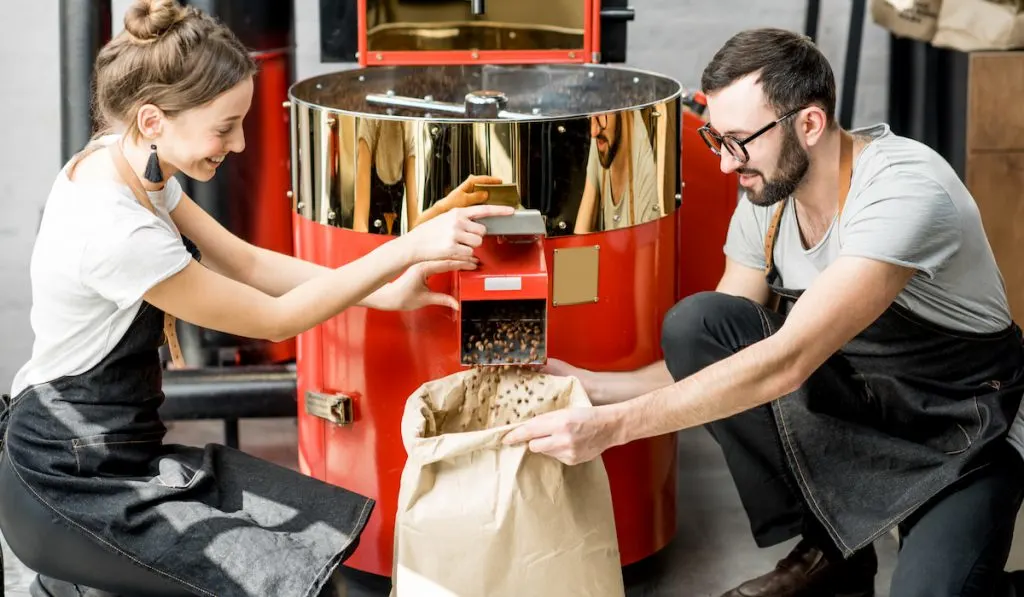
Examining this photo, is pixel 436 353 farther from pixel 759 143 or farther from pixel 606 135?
pixel 759 143

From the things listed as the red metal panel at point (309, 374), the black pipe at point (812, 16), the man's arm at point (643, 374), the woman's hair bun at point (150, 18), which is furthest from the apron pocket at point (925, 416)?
the black pipe at point (812, 16)

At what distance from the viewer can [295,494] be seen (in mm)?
1794

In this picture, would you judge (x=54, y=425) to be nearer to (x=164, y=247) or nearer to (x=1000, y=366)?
(x=164, y=247)

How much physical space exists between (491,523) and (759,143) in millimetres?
697

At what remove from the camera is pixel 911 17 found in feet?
11.0

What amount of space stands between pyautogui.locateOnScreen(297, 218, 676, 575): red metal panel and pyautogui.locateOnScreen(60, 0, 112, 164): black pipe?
0.71 m

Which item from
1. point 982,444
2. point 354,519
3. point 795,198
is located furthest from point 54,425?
point 982,444

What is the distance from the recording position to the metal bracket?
216 cm

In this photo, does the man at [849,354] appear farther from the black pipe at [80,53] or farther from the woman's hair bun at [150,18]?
the black pipe at [80,53]

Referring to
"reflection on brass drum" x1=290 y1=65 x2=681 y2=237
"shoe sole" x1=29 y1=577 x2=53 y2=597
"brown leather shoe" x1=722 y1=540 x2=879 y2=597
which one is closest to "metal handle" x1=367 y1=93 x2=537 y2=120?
"reflection on brass drum" x1=290 y1=65 x2=681 y2=237

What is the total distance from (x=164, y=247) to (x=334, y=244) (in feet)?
1.45

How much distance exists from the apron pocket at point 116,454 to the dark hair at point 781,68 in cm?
99

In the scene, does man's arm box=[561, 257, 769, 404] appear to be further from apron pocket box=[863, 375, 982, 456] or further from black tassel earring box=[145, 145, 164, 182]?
black tassel earring box=[145, 145, 164, 182]

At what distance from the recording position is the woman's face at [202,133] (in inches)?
68.9
